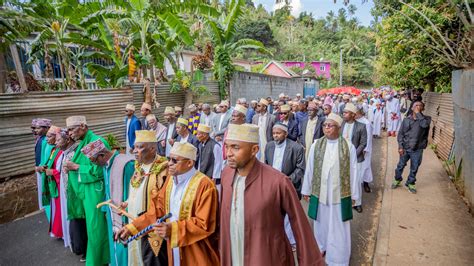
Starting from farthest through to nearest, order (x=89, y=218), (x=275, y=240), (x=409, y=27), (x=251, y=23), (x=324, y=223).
Result: (x=251, y=23), (x=409, y=27), (x=324, y=223), (x=89, y=218), (x=275, y=240)

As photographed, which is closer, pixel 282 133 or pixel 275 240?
pixel 275 240

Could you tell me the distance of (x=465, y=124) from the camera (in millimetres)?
5977

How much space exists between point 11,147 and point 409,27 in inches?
455

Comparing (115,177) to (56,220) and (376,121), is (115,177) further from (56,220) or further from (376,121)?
(376,121)

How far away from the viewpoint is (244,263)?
7.70 ft

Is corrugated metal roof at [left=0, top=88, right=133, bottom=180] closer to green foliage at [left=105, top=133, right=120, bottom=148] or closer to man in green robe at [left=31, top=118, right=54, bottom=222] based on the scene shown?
green foliage at [left=105, top=133, right=120, bottom=148]

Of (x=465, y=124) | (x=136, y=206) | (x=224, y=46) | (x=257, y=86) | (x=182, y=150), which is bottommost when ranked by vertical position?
(x=136, y=206)

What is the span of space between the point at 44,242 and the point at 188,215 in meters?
3.64

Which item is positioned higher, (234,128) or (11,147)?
(234,128)

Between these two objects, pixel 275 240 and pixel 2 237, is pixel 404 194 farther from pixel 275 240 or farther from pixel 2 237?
Result: pixel 2 237

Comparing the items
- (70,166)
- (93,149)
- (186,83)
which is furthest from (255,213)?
(186,83)

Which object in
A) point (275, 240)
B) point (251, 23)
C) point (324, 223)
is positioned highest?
point (251, 23)

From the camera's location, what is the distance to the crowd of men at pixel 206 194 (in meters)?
2.29

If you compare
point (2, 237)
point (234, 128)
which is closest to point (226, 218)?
point (234, 128)
